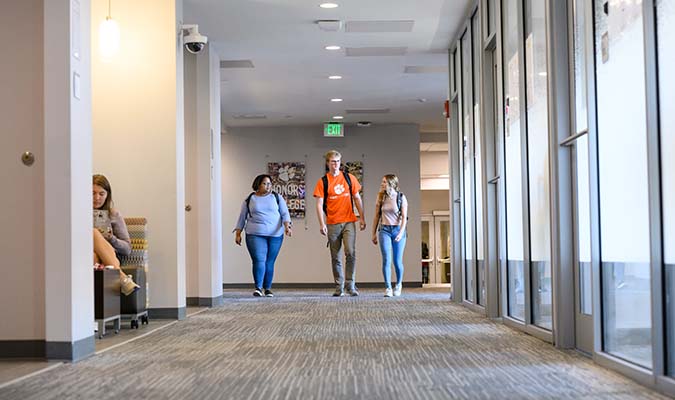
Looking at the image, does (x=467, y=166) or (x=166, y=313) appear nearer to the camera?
(x=166, y=313)

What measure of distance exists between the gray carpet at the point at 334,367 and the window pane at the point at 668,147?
0.33m

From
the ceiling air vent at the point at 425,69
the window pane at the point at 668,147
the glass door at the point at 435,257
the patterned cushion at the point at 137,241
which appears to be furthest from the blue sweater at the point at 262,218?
the glass door at the point at 435,257

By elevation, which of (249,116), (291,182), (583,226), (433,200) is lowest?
(583,226)

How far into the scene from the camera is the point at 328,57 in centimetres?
1052

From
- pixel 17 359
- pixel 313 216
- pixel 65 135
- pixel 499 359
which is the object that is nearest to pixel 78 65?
pixel 65 135

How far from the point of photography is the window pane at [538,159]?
515cm

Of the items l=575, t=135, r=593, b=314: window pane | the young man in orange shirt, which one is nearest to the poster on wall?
the young man in orange shirt

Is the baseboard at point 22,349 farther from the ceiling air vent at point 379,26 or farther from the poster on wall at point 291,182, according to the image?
the poster on wall at point 291,182

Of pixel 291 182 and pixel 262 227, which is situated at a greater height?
pixel 291 182

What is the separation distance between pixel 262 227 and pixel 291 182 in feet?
17.4

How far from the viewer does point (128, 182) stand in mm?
7254

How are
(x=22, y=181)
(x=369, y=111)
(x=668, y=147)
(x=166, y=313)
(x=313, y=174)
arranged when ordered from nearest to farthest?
(x=668, y=147), (x=22, y=181), (x=166, y=313), (x=369, y=111), (x=313, y=174)

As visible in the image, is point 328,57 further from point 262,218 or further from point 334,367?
point 334,367

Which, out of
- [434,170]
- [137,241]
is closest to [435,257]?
[434,170]
